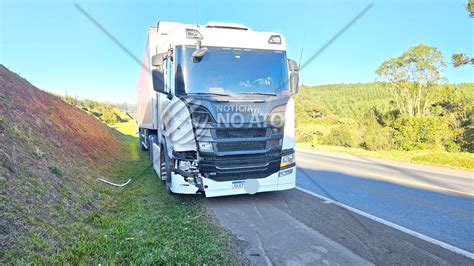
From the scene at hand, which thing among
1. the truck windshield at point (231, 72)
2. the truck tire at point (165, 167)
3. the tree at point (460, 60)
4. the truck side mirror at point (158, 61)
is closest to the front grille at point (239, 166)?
the truck tire at point (165, 167)

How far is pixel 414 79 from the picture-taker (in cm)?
2634

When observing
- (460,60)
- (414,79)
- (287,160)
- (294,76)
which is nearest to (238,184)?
(287,160)

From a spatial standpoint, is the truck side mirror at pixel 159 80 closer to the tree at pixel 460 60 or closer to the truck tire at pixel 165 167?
the truck tire at pixel 165 167

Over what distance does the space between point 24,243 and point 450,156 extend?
16117 mm

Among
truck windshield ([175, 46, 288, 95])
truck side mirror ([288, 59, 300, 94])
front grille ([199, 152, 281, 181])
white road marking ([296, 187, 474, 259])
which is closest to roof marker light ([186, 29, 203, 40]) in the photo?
truck windshield ([175, 46, 288, 95])

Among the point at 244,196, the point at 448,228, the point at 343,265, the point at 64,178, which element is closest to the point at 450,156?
the point at 448,228

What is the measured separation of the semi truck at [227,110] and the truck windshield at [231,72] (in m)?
0.02

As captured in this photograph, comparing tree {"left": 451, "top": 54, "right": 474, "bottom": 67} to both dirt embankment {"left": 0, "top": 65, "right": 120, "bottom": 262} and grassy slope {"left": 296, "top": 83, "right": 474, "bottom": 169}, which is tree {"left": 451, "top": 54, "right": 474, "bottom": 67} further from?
dirt embankment {"left": 0, "top": 65, "right": 120, "bottom": 262}

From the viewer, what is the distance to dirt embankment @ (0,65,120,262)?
3.29 metres

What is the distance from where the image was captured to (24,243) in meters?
3.04

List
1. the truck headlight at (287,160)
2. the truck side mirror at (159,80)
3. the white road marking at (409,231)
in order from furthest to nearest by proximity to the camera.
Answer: the truck side mirror at (159,80) → the truck headlight at (287,160) → the white road marking at (409,231)

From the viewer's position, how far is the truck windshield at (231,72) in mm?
5414

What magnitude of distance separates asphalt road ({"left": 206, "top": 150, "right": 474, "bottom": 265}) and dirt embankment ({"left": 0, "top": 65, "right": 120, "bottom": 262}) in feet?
7.74

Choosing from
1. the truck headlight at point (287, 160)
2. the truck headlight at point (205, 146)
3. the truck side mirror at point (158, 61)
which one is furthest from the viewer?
the truck side mirror at point (158, 61)
